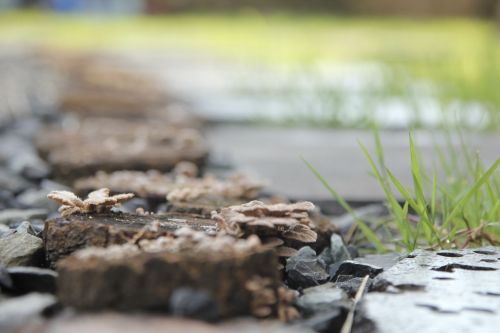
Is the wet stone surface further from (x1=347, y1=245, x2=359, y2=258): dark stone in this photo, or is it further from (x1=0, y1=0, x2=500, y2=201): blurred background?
(x1=0, y1=0, x2=500, y2=201): blurred background

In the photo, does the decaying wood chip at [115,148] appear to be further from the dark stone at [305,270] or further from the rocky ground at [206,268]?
the dark stone at [305,270]

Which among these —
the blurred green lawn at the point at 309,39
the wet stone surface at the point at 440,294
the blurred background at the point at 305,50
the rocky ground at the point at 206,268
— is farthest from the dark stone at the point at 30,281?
the blurred green lawn at the point at 309,39

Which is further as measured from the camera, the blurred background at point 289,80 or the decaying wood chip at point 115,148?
the blurred background at point 289,80

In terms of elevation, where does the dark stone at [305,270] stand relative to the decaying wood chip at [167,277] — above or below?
below

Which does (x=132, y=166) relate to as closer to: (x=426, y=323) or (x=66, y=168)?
(x=66, y=168)

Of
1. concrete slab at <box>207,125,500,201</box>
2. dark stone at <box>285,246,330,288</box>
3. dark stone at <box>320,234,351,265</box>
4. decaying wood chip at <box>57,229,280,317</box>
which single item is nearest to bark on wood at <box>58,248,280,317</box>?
decaying wood chip at <box>57,229,280,317</box>

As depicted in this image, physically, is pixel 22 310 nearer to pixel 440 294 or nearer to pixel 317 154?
pixel 440 294
